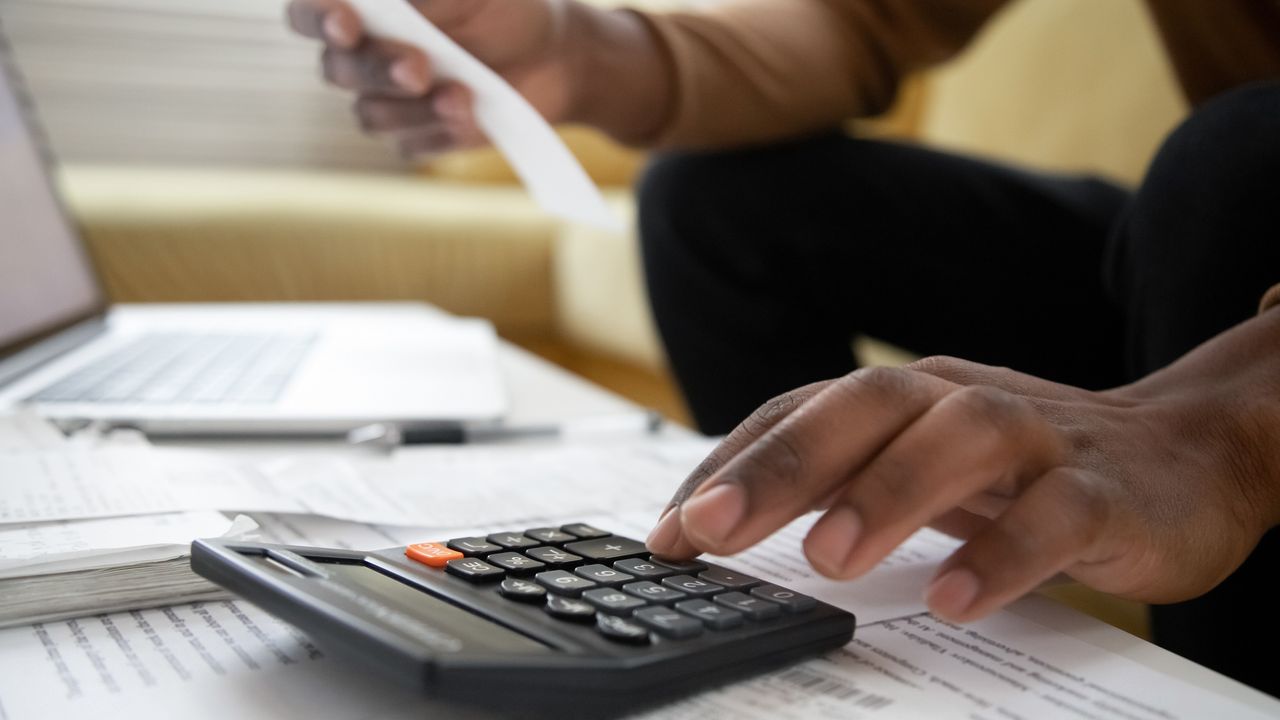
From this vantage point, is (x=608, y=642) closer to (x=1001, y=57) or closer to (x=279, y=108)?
(x=1001, y=57)

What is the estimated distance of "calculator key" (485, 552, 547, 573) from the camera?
309 mm

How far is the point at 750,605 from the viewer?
0.93ft

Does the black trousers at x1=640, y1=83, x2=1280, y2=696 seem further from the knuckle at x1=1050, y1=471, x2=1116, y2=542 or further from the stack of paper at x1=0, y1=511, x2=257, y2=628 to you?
the stack of paper at x1=0, y1=511, x2=257, y2=628

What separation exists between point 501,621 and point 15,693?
0.12m

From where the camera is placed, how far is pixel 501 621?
27cm

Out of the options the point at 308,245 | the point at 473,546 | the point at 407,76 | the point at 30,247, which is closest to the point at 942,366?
the point at 473,546

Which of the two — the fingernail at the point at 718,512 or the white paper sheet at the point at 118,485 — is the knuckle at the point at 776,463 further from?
the white paper sheet at the point at 118,485

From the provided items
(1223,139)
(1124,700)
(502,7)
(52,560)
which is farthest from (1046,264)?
(52,560)

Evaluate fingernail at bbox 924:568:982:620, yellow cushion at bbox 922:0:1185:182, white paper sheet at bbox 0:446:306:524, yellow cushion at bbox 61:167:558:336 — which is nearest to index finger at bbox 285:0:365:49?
white paper sheet at bbox 0:446:306:524

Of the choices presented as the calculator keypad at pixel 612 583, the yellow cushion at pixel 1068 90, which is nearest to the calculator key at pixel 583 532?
the calculator keypad at pixel 612 583

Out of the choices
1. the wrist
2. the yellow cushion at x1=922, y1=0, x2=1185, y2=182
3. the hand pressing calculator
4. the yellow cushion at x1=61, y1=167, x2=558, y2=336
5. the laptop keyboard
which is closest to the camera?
the hand pressing calculator

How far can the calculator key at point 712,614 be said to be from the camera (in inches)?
10.7

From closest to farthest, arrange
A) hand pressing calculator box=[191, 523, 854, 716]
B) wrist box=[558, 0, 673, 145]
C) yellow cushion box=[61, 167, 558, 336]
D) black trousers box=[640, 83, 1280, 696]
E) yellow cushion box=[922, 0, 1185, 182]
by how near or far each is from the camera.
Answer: hand pressing calculator box=[191, 523, 854, 716] → black trousers box=[640, 83, 1280, 696] → wrist box=[558, 0, 673, 145] → yellow cushion box=[922, 0, 1185, 182] → yellow cushion box=[61, 167, 558, 336]

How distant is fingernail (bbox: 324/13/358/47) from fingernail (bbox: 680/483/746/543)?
430 millimetres
